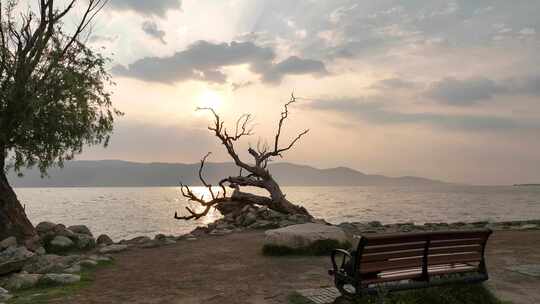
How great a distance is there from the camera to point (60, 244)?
57.4 feet

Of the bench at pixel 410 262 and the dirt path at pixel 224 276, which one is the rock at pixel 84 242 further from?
the bench at pixel 410 262

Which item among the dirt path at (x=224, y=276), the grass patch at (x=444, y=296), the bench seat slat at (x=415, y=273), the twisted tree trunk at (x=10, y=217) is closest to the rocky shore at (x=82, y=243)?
the twisted tree trunk at (x=10, y=217)

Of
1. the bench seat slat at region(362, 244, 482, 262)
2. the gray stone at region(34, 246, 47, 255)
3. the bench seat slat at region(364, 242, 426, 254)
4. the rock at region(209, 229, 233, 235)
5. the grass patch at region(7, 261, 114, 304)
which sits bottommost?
the gray stone at region(34, 246, 47, 255)

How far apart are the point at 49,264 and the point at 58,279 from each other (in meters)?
2.13

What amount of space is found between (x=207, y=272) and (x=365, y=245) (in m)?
6.07

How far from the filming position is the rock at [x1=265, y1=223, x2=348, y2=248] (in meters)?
14.4

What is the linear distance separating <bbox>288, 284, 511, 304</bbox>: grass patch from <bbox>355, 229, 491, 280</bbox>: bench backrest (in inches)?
12.2

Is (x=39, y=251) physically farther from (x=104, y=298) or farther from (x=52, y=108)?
(x=104, y=298)

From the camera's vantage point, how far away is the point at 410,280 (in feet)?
26.5

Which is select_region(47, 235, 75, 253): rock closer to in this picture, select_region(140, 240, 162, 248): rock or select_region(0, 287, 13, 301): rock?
select_region(140, 240, 162, 248): rock

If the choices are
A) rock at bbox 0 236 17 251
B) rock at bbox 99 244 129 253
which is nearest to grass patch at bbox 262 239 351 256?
rock at bbox 99 244 129 253

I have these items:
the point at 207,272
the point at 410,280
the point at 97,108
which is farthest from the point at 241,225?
the point at 410,280

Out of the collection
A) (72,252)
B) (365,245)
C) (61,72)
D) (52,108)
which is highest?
(61,72)

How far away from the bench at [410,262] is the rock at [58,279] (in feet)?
20.8
